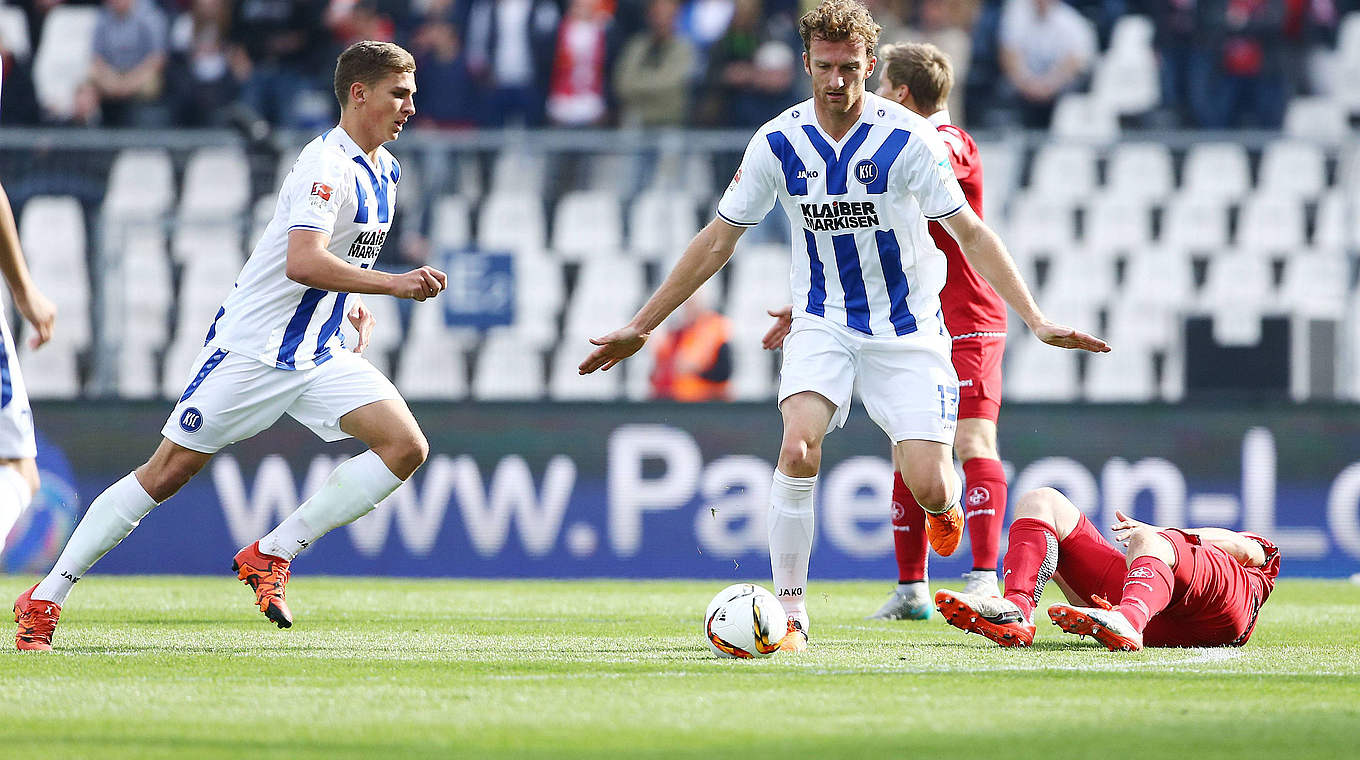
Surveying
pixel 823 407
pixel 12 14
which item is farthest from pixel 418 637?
pixel 12 14

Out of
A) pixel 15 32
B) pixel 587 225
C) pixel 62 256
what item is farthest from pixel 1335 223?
pixel 15 32

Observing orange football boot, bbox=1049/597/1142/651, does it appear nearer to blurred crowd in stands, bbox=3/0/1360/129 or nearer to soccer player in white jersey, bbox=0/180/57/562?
soccer player in white jersey, bbox=0/180/57/562

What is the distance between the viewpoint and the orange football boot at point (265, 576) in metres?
7.15

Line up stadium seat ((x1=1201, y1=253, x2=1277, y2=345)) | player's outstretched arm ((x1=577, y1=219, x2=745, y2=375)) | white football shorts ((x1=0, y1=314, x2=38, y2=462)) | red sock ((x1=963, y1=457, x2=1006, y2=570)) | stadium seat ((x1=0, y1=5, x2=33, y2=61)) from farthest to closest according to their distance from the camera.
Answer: stadium seat ((x1=0, y1=5, x2=33, y2=61)) → stadium seat ((x1=1201, y1=253, x2=1277, y2=345)) → red sock ((x1=963, y1=457, x2=1006, y2=570)) → player's outstretched arm ((x1=577, y1=219, x2=745, y2=375)) → white football shorts ((x1=0, y1=314, x2=38, y2=462))

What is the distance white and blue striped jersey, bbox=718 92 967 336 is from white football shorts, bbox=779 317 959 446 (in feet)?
0.18

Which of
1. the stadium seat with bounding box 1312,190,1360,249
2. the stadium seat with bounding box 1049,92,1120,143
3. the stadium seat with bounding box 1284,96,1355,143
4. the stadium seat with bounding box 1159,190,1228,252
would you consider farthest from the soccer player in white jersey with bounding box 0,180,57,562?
the stadium seat with bounding box 1284,96,1355,143

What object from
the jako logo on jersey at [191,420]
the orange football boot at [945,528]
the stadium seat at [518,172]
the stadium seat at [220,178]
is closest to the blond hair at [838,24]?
the orange football boot at [945,528]

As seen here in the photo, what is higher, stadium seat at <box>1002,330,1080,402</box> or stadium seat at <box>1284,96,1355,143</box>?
stadium seat at <box>1284,96,1355,143</box>

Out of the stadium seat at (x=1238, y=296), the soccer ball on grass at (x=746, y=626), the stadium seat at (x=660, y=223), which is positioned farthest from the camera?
the stadium seat at (x=660, y=223)

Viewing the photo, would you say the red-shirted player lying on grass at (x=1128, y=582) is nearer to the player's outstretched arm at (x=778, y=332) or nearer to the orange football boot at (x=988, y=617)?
the orange football boot at (x=988, y=617)

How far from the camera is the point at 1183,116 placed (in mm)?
14953

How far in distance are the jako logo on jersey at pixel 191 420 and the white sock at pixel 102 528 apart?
0.89ft

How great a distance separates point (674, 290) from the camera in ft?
21.8

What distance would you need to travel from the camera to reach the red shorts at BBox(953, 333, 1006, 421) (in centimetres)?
783
